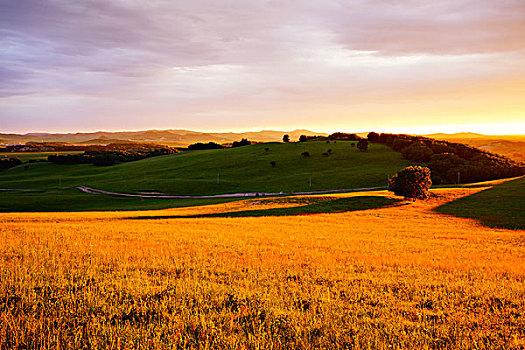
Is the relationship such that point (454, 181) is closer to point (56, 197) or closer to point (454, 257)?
point (454, 257)

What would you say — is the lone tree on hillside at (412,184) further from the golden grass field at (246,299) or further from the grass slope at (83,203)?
the golden grass field at (246,299)

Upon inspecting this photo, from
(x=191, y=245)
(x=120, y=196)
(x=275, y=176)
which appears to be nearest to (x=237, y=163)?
(x=275, y=176)

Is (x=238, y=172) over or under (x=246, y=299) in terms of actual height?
under

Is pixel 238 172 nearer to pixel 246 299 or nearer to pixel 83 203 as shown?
pixel 83 203

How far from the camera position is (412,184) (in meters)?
56.2

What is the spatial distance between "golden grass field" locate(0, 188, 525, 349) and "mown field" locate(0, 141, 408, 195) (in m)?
70.6

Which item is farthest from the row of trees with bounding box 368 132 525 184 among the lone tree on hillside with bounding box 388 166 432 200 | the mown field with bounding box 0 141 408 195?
the lone tree on hillside with bounding box 388 166 432 200

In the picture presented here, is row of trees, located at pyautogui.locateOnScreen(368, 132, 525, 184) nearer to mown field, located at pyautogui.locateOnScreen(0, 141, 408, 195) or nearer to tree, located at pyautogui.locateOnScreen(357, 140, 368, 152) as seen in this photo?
mown field, located at pyautogui.locateOnScreen(0, 141, 408, 195)

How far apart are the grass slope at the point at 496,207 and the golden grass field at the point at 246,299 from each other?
31.1 metres

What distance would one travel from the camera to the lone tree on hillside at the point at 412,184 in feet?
185

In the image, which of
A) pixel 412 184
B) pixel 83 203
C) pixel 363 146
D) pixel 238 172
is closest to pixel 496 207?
pixel 412 184

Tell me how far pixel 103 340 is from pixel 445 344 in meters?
6.51

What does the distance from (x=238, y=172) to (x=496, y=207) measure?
7594 centimetres

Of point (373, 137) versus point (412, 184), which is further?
point (373, 137)
